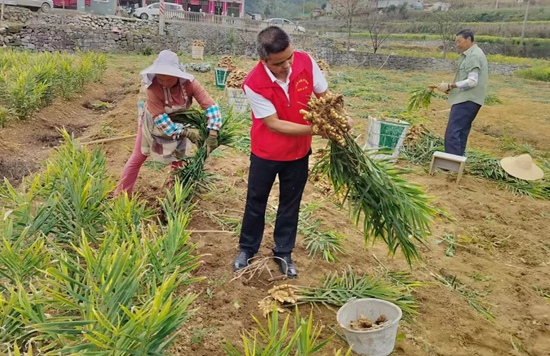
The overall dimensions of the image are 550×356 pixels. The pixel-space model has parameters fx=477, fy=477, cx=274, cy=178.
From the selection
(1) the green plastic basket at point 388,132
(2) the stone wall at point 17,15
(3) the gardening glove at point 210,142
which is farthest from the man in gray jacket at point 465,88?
(2) the stone wall at point 17,15

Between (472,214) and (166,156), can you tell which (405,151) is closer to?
(472,214)

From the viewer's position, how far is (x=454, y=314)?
2.67 metres

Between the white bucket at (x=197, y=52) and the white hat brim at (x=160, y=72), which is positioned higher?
the white bucket at (x=197, y=52)

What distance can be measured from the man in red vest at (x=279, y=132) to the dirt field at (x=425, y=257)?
0.27 m

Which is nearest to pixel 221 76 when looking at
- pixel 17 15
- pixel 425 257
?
pixel 425 257

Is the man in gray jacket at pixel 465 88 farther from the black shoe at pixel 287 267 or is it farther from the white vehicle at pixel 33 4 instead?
the white vehicle at pixel 33 4

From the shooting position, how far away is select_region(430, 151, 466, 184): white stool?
4949mm

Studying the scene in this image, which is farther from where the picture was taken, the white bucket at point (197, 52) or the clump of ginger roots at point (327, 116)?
the white bucket at point (197, 52)

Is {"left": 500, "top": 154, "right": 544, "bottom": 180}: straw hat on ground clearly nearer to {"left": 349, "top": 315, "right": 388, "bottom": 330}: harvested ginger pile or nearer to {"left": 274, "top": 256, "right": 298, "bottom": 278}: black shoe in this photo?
{"left": 274, "top": 256, "right": 298, "bottom": 278}: black shoe

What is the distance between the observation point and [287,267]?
286 centimetres

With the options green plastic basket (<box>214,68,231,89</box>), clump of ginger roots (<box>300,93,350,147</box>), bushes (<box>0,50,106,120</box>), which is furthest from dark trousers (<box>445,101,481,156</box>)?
green plastic basket (<box>214,68,231,89</box>)

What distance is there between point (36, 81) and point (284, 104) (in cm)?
535

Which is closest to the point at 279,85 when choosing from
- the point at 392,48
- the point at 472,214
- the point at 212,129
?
the point at 212,129

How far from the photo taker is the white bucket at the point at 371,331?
2.12 m
